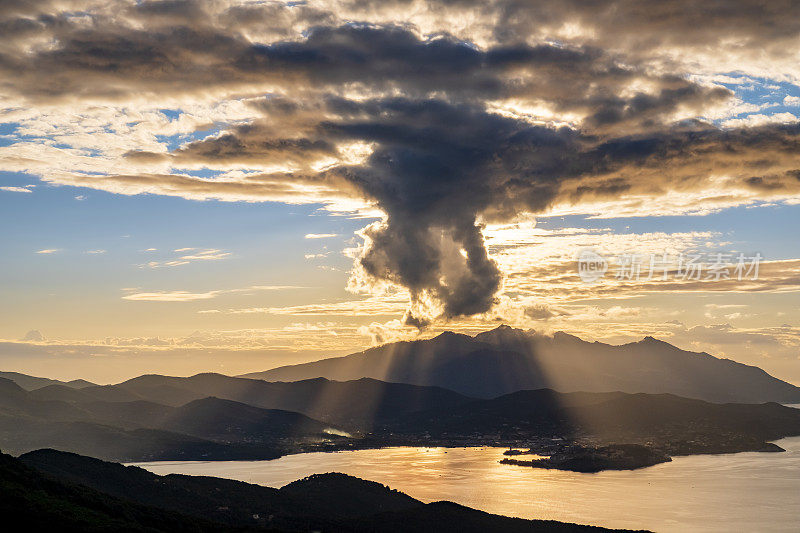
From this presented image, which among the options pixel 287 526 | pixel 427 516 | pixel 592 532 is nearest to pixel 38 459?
pixel 287 526

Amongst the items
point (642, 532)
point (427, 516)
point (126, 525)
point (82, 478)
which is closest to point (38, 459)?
point (82, 478)

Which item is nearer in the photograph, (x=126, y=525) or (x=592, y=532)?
(x=126, y=525)

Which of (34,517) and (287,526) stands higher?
(34,517)

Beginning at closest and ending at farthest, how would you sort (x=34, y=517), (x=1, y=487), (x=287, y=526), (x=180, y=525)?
1. (x=34, y=517)
2. (x=1, y=487)
3. (x=180, y=525)
4. (x=287, y=526)

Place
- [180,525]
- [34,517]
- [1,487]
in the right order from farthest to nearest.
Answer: [180,525] → [1,487] → [34,517]

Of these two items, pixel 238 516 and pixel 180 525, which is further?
pixel 238 516

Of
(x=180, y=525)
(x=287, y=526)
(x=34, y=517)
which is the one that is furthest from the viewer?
(x=287, y=526)

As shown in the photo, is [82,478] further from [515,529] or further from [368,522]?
[515,529]

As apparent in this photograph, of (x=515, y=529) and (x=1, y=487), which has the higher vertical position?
(x=1, y=487)

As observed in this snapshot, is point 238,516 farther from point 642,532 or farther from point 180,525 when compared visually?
point 642,532
